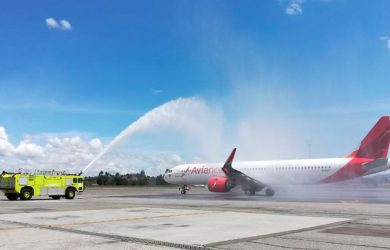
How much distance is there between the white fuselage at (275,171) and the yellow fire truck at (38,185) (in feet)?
54.2

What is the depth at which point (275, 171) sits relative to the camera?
4388 cm

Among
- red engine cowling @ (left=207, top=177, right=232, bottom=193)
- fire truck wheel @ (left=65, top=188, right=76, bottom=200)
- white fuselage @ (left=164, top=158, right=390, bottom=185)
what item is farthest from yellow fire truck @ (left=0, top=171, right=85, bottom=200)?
white fuselage @ (left=164, top=158, right=390, bottom=185)

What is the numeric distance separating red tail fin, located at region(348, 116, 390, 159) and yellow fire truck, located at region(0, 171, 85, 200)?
28.0 meters

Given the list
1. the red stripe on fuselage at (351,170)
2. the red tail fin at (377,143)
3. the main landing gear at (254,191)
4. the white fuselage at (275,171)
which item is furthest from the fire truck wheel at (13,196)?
the red tail fin at (377,143)

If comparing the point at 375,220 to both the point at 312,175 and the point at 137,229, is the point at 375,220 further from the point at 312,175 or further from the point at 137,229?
the point at 312,175

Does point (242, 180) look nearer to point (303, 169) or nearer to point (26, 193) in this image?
point (303, 169)

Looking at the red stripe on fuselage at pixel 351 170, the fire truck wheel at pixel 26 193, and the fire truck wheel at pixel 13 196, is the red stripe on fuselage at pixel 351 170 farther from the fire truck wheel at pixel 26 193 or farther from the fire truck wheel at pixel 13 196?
the fire truck wheel at pixel 13 196

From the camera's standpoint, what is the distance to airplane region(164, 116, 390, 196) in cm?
3812

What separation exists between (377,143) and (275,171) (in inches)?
423

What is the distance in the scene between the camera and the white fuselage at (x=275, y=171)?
39469mm

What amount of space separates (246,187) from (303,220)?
28766 millimetres

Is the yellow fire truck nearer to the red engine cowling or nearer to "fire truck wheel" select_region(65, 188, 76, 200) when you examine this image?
"fire truck wheel" select_region(65, 188, 76, 200)

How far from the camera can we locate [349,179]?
38.9 metres

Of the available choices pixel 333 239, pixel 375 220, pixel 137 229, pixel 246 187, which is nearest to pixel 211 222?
pixel 137 229
